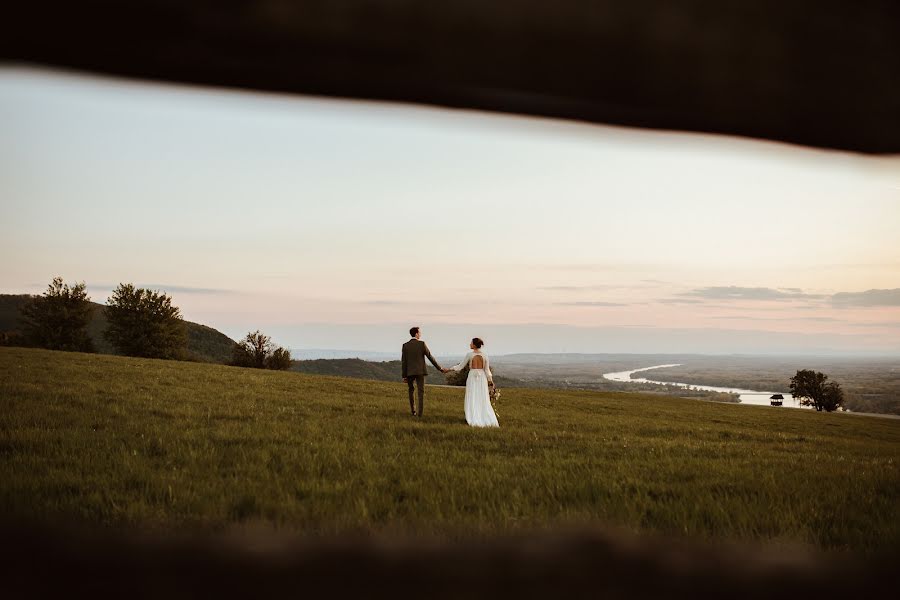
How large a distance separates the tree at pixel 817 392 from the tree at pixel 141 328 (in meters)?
118

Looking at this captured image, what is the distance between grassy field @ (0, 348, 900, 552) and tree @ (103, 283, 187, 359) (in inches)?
3093

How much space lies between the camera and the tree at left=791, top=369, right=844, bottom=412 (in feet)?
397

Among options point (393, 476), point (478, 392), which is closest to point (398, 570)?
point (393, 476)

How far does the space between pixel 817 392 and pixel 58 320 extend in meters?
136

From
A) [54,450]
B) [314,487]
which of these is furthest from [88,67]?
[54,450]

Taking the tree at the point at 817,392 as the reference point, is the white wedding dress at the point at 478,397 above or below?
above

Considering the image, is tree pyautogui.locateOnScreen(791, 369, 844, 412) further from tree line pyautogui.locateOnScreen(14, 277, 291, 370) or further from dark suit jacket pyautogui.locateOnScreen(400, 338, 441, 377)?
dark suit jacket pyautogui.locateOnScreen(400, 338, 441, 377)

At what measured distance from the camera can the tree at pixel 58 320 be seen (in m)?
87.2

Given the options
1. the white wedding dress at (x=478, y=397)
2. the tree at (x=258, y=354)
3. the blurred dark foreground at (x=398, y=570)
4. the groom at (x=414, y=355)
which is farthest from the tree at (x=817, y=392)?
the blurred dark foreground at (x=398, y=570)

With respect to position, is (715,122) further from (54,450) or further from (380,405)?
(380,405)

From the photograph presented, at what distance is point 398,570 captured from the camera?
66 cm

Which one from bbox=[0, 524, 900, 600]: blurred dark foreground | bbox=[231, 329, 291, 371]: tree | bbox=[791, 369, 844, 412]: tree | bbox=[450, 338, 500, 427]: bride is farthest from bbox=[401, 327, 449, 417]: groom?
bbox=[791, 369, 844, 412]: tree

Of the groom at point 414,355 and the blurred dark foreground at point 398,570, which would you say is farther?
the groom at point 414,355

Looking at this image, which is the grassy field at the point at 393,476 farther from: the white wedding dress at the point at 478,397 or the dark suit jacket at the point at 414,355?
the dark suit jacket at the point at 414,355
